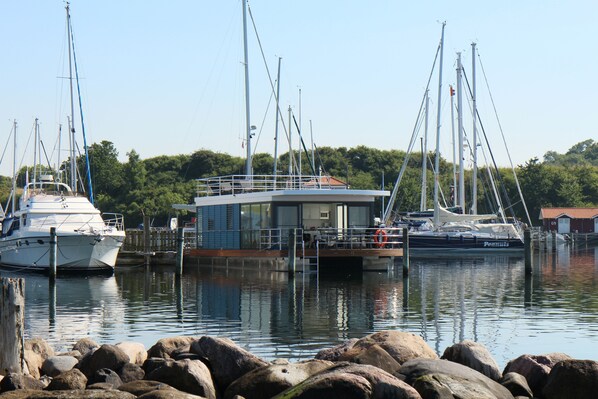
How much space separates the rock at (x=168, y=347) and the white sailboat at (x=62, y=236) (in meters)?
27.3

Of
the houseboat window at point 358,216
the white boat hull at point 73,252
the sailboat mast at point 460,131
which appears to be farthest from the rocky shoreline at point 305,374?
the sailboat mast at point 460,131

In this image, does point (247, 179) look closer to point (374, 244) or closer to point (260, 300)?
point (374, 244)

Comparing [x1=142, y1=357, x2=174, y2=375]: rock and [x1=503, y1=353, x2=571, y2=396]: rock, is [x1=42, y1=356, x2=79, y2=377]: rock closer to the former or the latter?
[x1=142, y1=357, x2=174, y2=375]: rock

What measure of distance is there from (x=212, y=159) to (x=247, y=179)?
2410 inches

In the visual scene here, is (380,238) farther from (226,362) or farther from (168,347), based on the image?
(226,362)

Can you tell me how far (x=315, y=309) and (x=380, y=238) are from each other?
40.8 ft

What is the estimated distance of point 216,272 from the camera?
145 ft

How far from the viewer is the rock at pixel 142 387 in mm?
14906

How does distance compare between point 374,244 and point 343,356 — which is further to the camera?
point 374,244

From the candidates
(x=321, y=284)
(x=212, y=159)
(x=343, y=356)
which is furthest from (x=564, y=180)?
(x=343, y=356)

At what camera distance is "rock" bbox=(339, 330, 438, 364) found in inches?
635

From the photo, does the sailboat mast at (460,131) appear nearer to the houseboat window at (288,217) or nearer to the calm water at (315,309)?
the calm water at (315,309)

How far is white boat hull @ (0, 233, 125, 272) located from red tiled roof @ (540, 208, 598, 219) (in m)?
60.6

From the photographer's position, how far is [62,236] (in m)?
44.2
